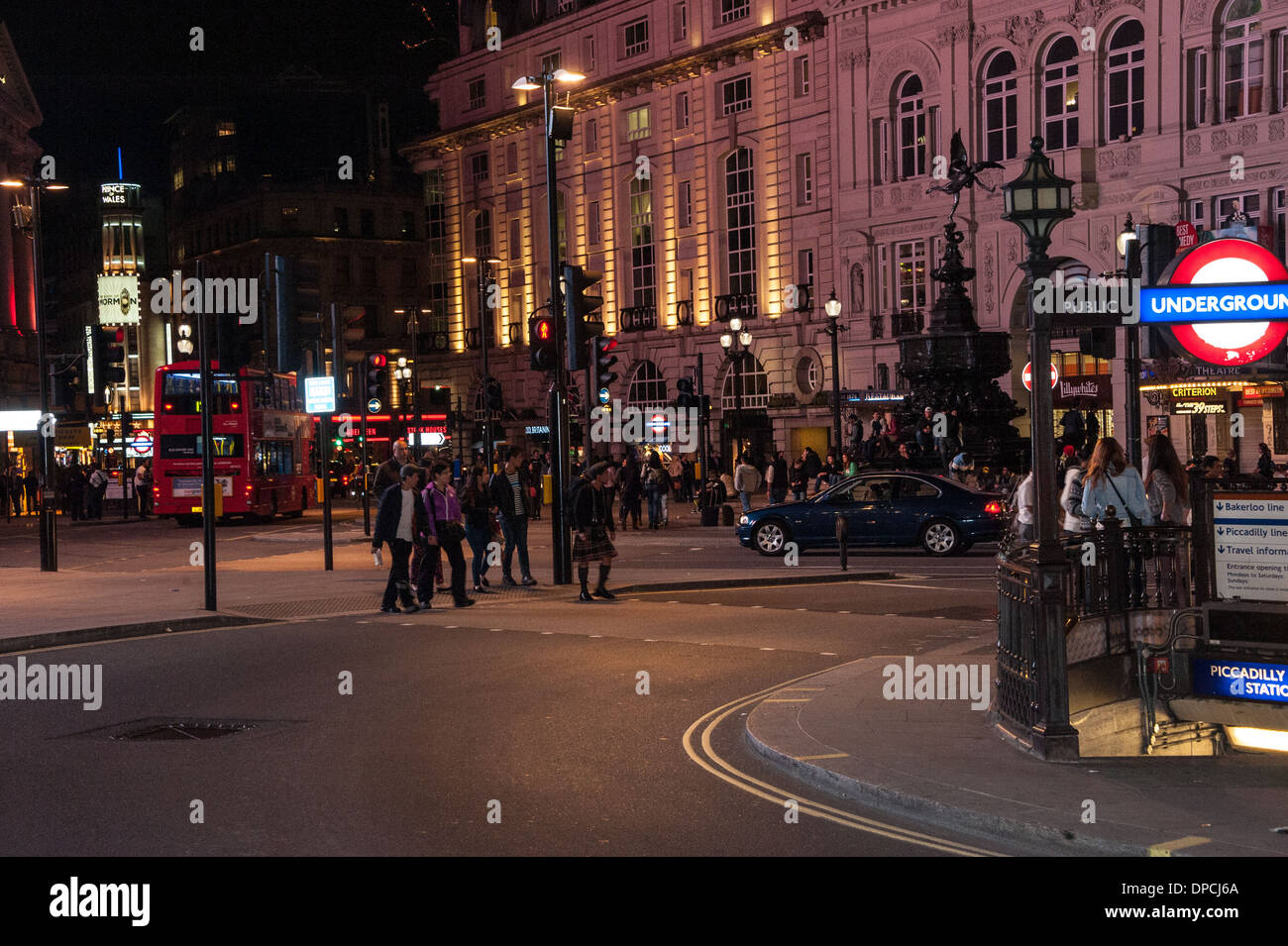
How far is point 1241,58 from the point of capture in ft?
137

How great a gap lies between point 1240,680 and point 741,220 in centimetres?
5056

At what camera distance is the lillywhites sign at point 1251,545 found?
29.1ft

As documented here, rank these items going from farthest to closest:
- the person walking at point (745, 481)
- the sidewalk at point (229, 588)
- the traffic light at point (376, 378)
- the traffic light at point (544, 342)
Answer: the person walking at point (745, 481), the traffic light at point (376, 378), the traffic light at point (544, 342), the sidewalk at point (229, 588)

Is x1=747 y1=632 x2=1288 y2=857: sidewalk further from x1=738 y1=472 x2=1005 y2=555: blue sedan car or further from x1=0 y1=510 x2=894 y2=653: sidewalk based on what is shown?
x1=738 y1=472 x2=1005 y2=555: blue sedan car

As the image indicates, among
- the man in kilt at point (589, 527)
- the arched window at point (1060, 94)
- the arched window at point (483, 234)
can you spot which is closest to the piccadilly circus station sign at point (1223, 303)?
the man in kilt at point (589, 527)

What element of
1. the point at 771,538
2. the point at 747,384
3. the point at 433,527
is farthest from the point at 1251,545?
the point at 747,384

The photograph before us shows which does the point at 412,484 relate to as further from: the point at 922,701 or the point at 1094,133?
the point at 1094,133

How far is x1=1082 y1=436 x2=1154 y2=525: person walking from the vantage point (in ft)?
44.0

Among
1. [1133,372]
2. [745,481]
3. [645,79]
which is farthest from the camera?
[645,79]

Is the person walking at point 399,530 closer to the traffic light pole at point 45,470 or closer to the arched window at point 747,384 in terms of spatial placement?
the traffic light pole at point 45,470

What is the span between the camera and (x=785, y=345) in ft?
185

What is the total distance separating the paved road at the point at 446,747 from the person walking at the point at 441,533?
2.07 metres

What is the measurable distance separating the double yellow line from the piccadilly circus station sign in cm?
298

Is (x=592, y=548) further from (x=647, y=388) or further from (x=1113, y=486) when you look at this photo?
(x=647, y=388)
